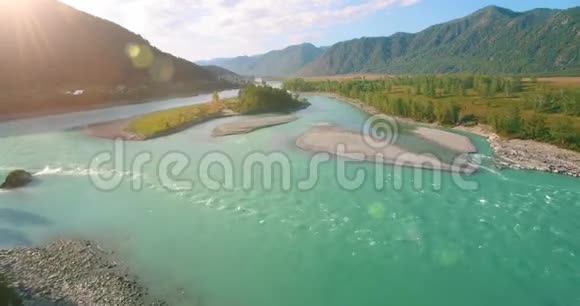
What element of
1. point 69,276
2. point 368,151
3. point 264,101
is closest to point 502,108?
point 368,151

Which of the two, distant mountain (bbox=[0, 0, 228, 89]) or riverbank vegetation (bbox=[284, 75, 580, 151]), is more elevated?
distant mountain (bbox=[0, 0, 228, 89])

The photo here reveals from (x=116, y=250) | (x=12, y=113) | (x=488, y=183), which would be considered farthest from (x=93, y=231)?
(x=12, y=113)

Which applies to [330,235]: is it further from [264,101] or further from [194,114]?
[264,101]

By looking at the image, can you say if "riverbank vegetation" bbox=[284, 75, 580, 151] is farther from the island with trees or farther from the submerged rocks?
the island with trees

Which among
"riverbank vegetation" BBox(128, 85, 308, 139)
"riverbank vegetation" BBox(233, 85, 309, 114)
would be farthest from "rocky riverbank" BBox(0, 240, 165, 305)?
"riverbank vegetation" BBox(233, 85, 309, 114)

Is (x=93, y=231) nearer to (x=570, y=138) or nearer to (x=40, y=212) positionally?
(x=40, y=212)

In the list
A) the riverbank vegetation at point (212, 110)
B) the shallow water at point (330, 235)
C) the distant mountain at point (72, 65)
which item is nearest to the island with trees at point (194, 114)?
the riverbank vegetation at point (212, 110)

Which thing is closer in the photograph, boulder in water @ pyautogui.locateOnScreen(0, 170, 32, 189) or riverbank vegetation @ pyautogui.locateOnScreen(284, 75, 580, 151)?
boulder in water @ pyautogui.locateOnScreen(0, 170, 32, 189)
